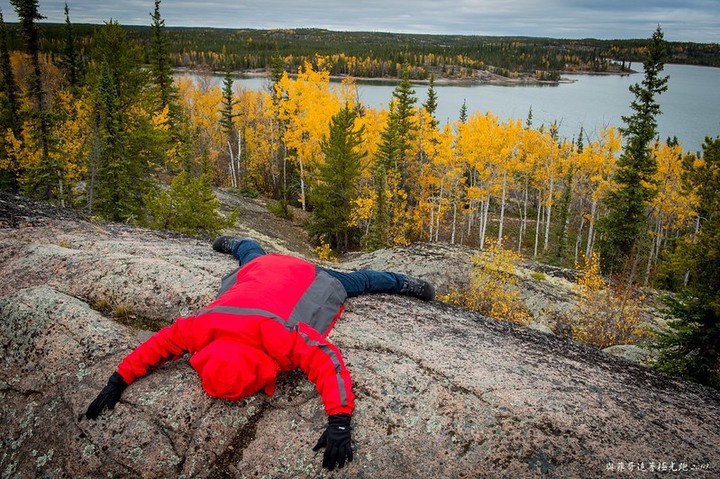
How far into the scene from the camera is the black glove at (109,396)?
12.1 feet

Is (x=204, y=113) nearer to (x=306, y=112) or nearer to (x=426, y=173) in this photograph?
(x=306, y=112)

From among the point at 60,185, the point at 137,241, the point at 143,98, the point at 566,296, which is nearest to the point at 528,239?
the point at 566,296

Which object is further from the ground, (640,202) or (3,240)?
(3,240)

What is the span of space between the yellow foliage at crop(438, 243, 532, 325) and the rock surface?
7634 mm

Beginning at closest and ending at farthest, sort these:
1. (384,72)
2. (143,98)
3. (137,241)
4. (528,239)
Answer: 1. (137,241)
2. (143,98)
3. (528,239)
4. (384,72)

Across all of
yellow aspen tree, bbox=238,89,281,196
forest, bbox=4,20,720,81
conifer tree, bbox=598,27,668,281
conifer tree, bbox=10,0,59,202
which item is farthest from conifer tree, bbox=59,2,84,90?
forest, bbox=4,20,720,81

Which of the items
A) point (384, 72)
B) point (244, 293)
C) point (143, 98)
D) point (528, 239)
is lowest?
point (528, 239)

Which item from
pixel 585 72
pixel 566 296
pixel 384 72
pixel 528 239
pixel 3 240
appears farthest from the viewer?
pixel 585 72

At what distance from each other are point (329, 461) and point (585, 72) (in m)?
220

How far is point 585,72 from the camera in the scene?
187500mm

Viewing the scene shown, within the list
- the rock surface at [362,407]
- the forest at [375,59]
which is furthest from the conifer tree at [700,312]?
the forest at [375,59]

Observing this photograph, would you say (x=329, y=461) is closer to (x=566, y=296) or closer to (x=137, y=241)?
(x=137, y=241)

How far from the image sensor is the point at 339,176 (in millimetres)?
24922

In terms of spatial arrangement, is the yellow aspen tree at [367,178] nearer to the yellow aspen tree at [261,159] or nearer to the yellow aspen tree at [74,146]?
the yellow aspen tree at [261,159]
